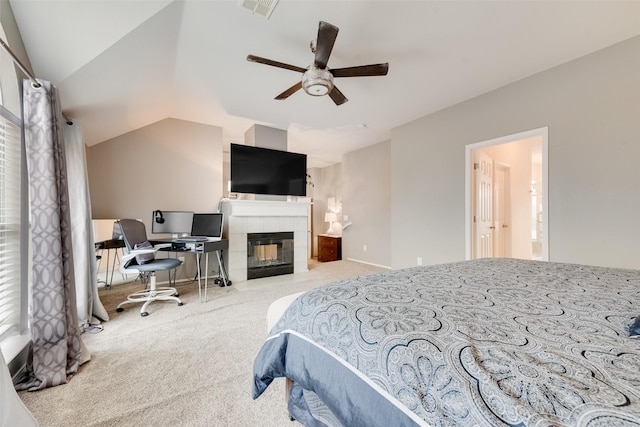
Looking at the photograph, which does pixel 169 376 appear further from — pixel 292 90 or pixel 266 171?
pixel 266 171

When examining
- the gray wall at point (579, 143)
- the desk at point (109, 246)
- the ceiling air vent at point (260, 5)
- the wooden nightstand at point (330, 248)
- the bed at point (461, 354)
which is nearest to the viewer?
the bed at point (461, 354)

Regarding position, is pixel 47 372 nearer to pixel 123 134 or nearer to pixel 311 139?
pixel 123 134

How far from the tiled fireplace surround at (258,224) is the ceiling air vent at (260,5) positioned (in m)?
2.55

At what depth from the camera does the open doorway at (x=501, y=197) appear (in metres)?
3.16

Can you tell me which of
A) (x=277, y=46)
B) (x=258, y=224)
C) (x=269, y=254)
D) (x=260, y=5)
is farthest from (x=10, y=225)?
(x=269, y=254)

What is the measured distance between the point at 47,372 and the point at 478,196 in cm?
425

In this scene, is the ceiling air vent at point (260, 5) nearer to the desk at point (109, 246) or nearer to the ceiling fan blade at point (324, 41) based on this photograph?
the ceiling fan blade at point (324, 41)

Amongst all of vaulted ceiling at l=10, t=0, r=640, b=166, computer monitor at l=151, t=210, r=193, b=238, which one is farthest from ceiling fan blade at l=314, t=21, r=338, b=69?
computer monitor at l=151, t=210, r=193, b=238

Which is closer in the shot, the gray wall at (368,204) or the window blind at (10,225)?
the window blind at (10,225)

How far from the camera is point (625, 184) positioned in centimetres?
213

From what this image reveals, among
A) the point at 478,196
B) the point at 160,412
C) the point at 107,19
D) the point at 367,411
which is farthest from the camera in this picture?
the point at 478,196

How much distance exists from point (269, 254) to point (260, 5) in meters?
3.38

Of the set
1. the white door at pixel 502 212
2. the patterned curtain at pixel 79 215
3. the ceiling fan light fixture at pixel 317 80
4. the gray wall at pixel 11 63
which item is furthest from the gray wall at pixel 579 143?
the gray wall at pixel 11 63

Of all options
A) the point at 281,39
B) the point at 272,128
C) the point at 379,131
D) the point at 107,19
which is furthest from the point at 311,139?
the point at 107,19
